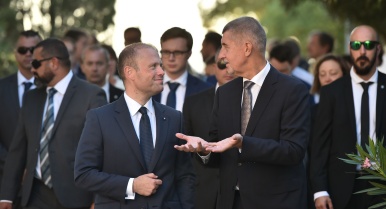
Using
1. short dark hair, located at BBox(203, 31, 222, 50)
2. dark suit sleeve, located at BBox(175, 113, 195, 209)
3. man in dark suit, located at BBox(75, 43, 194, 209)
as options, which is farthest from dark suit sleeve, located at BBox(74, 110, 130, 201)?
short dark hair, located at BBox(203, 31, 222, 50)

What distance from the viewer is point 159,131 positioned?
330 inches

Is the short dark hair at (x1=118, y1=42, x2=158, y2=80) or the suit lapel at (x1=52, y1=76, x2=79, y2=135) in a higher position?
the short dark hair at (x1=118, y1=42, x2=158, y2=80)

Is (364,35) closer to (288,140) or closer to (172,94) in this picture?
(172,94)

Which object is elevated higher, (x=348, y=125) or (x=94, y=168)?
(x=348, y=125)

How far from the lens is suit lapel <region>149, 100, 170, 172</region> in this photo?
8305mm

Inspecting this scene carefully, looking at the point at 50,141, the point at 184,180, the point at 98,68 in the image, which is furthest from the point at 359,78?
the point at 98,68

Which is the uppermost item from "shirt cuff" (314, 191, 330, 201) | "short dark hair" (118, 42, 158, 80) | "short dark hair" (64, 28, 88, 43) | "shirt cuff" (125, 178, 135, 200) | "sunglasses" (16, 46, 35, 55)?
"short dark hair" (64, 28, 88, 43)

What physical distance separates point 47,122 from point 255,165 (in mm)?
2851

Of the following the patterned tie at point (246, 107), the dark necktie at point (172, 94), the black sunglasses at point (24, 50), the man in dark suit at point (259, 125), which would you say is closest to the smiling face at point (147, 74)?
the man in dark suit at point (259, 125)

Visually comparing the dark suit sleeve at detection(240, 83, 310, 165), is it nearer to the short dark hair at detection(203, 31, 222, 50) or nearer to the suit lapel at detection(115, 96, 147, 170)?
the suit lapel at detection(115, 96, 147, 170)

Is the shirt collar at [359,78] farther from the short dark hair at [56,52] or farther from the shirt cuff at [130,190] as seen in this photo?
the shirt cuff at [130,190]

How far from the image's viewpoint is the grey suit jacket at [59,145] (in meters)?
10.2

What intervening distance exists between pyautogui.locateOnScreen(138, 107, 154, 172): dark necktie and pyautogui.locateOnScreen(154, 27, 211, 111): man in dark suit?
2990 millimetres

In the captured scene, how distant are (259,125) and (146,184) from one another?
103cm
